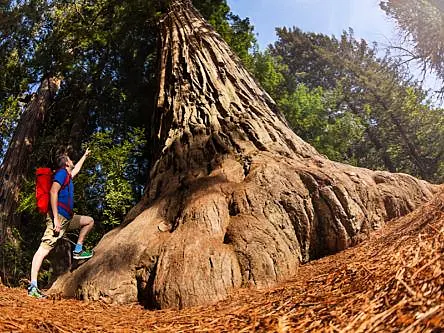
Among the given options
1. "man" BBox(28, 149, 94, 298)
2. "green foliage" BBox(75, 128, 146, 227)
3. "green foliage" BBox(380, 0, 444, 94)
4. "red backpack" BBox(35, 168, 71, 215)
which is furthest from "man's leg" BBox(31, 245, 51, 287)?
"green foliage" BBox(380, 0, 444, 94)

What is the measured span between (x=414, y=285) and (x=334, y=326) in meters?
0.39

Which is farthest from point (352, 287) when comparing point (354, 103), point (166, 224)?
point (354, 103)

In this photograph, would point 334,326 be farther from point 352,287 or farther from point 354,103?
point 354,103

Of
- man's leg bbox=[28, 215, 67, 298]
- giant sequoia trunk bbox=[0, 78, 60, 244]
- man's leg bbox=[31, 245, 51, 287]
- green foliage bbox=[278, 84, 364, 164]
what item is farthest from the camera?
green foliage bbox=[278, 84, 364, 164]

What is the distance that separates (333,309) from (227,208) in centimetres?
262

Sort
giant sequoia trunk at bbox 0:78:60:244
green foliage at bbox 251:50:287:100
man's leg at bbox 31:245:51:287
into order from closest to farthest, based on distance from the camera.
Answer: man's leg at bbox 31:245:51:287 < giant sequoia trunk at bbox 0:78:60:244 < green foliage at bbox 251:50:287:100

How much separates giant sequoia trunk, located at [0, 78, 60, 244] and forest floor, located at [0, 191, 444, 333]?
697 centimetres

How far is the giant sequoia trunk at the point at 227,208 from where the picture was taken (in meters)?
3.95

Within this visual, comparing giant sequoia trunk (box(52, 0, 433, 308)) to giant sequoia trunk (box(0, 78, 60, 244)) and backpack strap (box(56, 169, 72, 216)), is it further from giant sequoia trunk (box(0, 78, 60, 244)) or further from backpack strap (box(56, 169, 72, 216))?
giant sequoia trunk (box(0, 78, 60, 244))

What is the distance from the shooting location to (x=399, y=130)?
24.6 meters

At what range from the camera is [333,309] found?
2.13m

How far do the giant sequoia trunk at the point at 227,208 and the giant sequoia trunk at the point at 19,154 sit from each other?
15.6 feet

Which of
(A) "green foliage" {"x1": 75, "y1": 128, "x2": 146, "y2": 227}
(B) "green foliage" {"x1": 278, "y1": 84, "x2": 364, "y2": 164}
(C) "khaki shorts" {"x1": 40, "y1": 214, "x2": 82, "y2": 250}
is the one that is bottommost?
(C) "khaki shorts" {"x1": 40, "y1": 214, "x2": 82, "y2": 250}

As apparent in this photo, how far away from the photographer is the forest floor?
5.85ft
